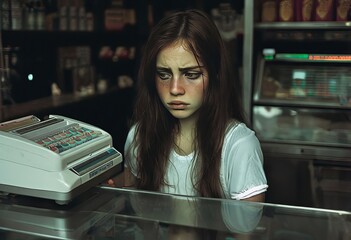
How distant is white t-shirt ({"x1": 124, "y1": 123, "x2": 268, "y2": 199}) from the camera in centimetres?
113

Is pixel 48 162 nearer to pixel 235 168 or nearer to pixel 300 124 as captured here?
pixel 235 168

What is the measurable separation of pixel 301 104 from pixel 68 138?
164 centimetres

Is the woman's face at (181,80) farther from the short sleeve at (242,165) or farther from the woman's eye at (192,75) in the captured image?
the short sleeve at (242,165)

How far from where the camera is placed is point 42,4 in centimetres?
241

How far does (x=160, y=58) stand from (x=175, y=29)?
0.09 meters

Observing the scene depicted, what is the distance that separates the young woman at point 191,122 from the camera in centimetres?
111

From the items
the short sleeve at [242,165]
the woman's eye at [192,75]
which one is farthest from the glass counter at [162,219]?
the woman's eye at [192,75]

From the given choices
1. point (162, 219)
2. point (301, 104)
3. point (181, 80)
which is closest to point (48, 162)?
point (162, 219)

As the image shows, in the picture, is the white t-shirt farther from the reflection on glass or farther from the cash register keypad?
the reflection on glass

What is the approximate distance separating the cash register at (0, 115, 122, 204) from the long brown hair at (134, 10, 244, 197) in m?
0.26

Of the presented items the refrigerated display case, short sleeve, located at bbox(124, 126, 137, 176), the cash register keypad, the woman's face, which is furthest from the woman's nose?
the refrigerated display case

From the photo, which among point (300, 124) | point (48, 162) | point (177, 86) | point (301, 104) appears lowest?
point (300, 124)

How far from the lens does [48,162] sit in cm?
90

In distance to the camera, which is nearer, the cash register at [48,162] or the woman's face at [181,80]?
the cash register at [48,162]
